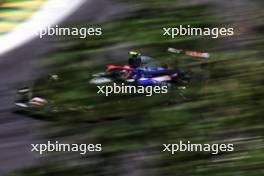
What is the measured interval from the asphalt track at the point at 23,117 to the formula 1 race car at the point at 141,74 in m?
0.07

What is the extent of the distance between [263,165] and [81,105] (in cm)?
21

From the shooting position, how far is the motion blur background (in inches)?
27.9

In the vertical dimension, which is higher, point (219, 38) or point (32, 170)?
point (219, 38)

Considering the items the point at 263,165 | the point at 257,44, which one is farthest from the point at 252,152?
the point at 257,44

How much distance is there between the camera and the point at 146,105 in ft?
2.34

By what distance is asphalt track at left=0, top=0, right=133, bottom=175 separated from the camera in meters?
0.70

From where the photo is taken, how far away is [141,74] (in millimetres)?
718

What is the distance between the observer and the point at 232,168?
0.74m

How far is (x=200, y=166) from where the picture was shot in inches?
29.4

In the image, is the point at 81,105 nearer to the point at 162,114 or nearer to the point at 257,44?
the point at 162,114

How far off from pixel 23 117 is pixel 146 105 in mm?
131

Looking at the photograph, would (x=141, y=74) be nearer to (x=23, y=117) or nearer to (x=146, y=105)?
(x=146, y=105)

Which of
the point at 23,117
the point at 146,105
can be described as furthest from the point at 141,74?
the point at 23,117

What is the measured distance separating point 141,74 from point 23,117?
0.44 ft
